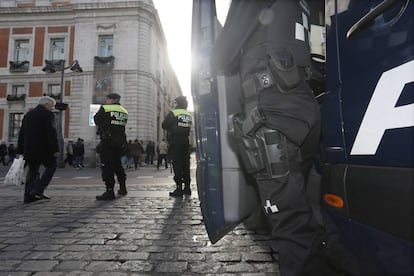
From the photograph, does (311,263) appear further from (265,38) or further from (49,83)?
(49,83)

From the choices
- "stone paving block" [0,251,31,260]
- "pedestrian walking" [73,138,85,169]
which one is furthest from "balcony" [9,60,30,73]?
"stone paving block" [0,251,31,260]

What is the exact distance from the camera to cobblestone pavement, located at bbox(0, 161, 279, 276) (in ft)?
6.78

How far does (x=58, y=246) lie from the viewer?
2555 millimetres

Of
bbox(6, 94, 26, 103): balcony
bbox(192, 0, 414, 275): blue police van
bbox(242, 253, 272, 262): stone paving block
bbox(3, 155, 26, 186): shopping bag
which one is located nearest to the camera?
bbox(192, 0, 414, 275): blue police van

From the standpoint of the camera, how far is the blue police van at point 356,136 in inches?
39.9

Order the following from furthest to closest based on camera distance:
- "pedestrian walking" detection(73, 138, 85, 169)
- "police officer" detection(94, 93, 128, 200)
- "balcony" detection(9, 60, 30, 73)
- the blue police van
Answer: "balcony" detection(9, 60, 30, 73)
"pedestrian walking" detection(73, 138, 85, 169)
"police officer" detection(94, 93, 128, 200)
the blue police van

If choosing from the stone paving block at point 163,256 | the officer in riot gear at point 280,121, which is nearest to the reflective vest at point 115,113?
the stone paving block at point 163,256

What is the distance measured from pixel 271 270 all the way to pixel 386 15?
161 centimetres

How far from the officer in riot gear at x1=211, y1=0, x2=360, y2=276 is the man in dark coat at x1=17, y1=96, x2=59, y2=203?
13.9ft

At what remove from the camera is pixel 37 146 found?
188 inches

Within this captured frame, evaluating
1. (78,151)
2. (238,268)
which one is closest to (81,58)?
(78,151)

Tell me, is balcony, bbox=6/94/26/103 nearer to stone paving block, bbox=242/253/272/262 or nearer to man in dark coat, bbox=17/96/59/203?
man in dark coat, bbox=17/96/59/203

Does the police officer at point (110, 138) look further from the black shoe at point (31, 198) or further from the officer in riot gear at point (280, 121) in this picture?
the officer in riot gear at point (280, 121)

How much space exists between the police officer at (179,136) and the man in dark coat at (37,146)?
1856 mm
